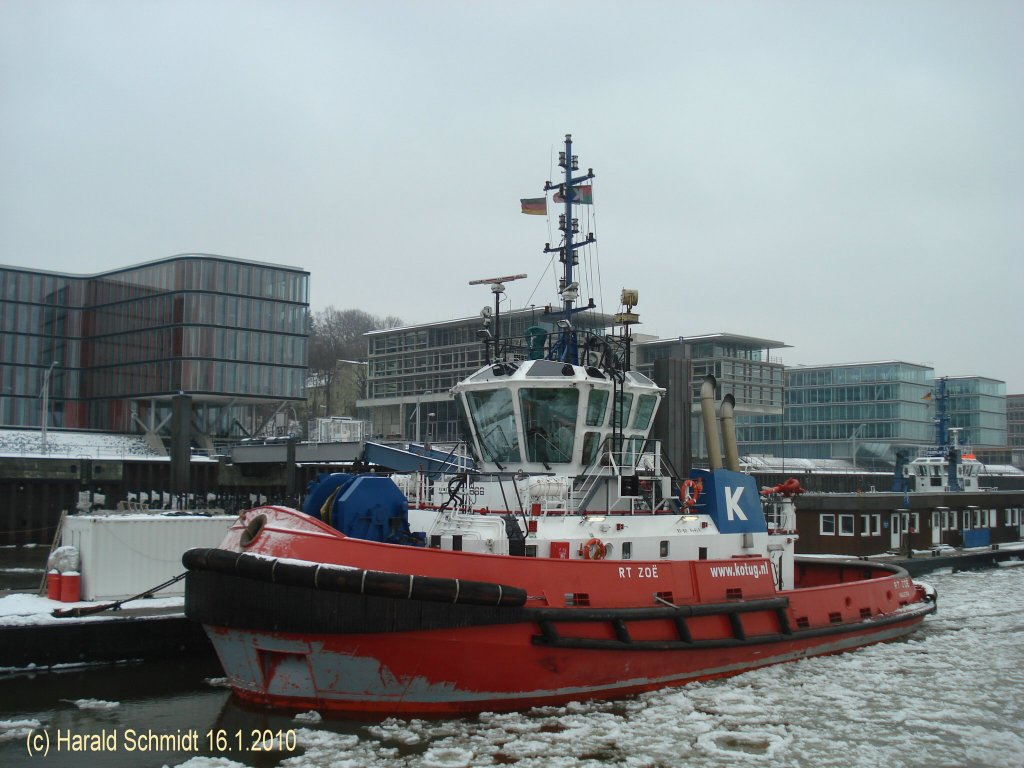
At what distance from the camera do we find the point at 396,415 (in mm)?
49719

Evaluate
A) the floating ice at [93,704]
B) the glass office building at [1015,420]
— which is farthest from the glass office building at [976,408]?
the floating ice at [93,704]

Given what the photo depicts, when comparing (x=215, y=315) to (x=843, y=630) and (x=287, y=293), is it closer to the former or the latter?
(x=287, y=293)

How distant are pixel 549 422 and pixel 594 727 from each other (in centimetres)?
347

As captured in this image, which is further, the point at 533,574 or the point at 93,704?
the point at 93,704

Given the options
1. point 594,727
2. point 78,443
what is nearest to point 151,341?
point 78,443

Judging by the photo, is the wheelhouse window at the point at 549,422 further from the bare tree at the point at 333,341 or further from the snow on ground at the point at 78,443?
the bare tree at the point at 333,341

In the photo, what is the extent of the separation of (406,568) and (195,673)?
4076mm

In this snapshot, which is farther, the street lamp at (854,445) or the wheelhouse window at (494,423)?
the street lamp at (854,445)

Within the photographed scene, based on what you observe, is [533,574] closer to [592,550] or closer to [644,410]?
[592,550]

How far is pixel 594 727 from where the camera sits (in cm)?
834

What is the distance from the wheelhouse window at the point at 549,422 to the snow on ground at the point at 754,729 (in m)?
2.82

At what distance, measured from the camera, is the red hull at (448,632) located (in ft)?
26.6

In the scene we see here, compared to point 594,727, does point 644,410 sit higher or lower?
higher

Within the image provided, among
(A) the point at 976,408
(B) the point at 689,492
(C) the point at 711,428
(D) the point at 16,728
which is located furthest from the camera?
(A) the point at 976,408
